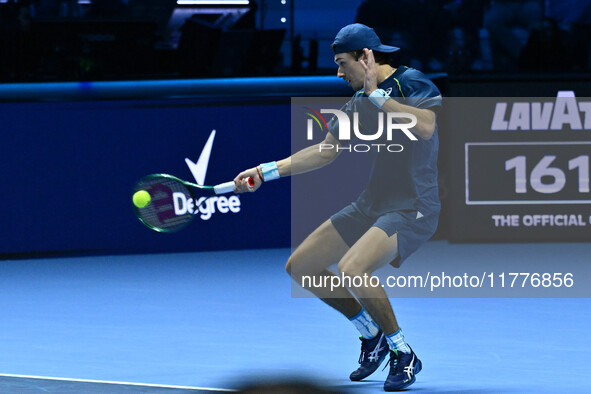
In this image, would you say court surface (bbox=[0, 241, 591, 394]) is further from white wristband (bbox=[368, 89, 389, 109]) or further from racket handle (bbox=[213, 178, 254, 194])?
white wristband (bbox=[368, 89, 389, 109])

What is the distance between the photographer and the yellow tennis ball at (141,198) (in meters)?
5.11

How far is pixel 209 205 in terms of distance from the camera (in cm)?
952

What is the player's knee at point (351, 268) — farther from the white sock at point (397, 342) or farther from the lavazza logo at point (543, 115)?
the lavazza logo at point (543, 115)

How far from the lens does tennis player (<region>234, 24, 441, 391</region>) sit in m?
4.71

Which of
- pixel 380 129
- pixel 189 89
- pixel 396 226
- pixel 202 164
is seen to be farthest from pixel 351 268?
pixel 189 89

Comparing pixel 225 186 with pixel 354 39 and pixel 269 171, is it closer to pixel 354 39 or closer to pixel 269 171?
pixel 269 171

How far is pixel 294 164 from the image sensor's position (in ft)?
16.5

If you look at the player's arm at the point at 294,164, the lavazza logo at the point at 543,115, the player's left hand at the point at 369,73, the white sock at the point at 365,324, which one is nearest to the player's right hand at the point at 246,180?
the player's arm at the point at 294,164

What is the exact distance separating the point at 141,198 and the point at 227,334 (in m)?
1.50

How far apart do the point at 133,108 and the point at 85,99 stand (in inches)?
17.2

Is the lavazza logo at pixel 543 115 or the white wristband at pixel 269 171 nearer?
the white wristband at pixel 269 171

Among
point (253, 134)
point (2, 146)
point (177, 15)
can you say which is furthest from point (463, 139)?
point (2, 146)

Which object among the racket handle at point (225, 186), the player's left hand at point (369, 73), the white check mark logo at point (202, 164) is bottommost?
the white check mark logo at point (202, 164)

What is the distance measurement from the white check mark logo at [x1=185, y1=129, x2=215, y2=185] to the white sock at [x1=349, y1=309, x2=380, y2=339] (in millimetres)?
4501
